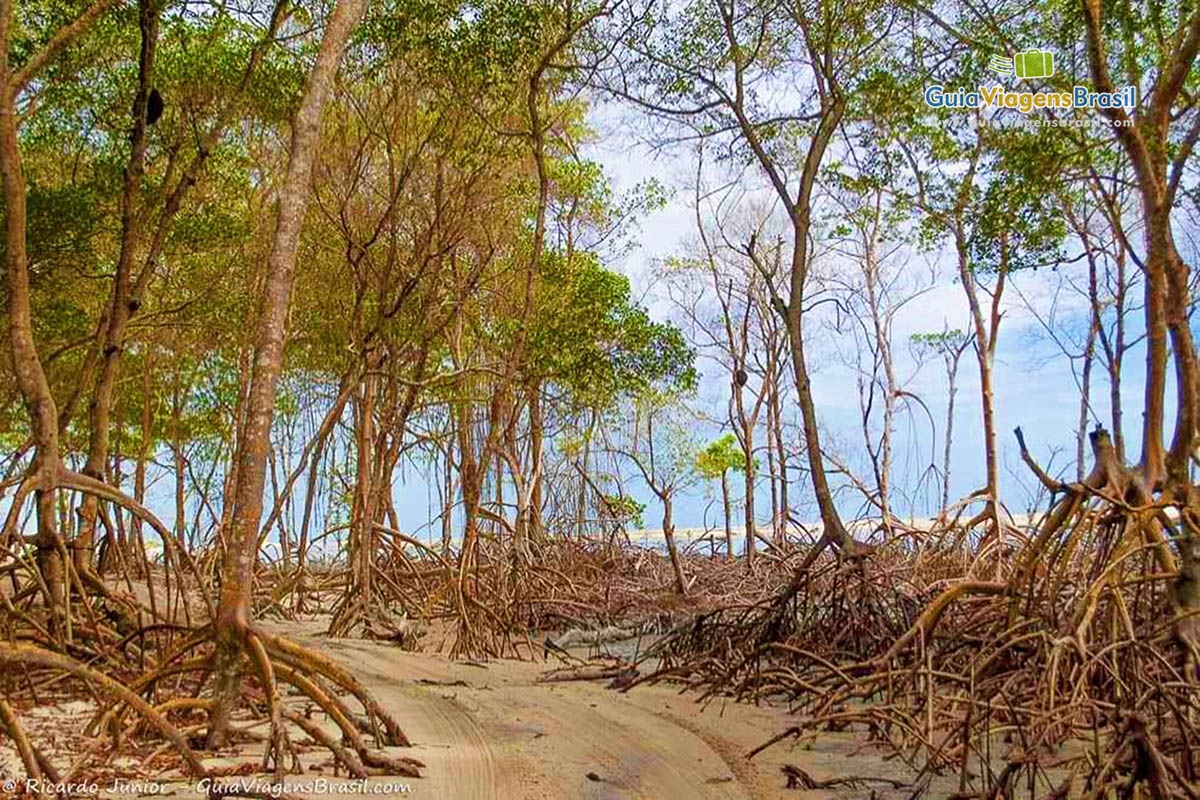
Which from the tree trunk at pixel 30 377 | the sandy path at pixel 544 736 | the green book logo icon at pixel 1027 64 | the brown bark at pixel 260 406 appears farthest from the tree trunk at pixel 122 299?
the green book logo icon at pixel 1027 64

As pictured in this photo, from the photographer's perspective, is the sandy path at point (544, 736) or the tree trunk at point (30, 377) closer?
the sandy path at point (544, 736)

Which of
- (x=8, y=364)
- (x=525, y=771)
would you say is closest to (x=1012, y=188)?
(x=525, y=771)

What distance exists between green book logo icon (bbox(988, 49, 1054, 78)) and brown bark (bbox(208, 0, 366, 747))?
467 cm

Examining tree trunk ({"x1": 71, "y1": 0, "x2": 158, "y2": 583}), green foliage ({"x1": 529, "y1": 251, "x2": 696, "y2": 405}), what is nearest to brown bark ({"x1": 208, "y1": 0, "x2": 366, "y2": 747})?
tree trunk ({"x1": 71, "y1": 0, "x2": 158, "y2": 583})

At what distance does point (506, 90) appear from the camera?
7.73m

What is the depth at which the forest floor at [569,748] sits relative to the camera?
2.97m

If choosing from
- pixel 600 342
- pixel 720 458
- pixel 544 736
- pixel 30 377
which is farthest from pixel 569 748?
pixel 720 458

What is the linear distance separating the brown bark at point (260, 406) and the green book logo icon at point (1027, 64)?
4.67m

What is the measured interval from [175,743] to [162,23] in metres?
5.76

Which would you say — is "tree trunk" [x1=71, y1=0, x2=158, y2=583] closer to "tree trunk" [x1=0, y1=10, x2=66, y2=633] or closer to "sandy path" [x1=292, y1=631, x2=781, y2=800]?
"tree trunk" [x1=0, y1=10, x2=66, y2=633]

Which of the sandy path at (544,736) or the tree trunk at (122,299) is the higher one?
the tree trunk at (122,299)

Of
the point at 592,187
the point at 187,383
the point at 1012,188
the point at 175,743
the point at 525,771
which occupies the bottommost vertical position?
the point at 525,771

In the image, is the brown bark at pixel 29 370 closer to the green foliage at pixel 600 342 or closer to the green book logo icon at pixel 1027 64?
the green book logo icon at pixel 1027 64

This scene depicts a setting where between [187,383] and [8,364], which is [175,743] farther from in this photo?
[187,383]
